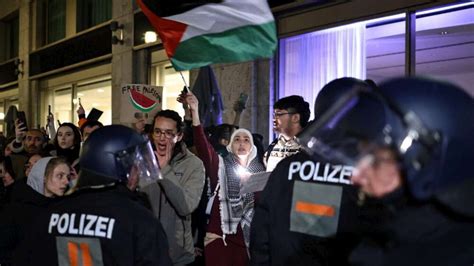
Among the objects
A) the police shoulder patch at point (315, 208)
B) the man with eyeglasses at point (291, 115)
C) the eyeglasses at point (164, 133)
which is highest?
the man with eyeglasses at point (291, 115)

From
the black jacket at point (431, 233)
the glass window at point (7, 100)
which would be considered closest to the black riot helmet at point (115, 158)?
the black jacket at point (431, 233)

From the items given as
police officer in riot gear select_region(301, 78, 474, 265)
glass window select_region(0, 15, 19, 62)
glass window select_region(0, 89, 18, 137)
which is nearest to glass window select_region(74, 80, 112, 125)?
glass window select_region(0, 89, 18, 137)

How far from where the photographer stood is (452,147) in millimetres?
1632

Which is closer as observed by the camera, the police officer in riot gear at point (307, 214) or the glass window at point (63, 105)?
the police officer in riot gear at point (307, 214)

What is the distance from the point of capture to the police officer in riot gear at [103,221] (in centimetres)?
272

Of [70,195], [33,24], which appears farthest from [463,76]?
[33,24]

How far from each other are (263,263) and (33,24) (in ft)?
56.3

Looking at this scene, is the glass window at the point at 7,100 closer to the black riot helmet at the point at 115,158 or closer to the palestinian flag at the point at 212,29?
the palestinian flag at the point at 212,29

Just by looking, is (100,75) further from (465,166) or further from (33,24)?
(465,166)

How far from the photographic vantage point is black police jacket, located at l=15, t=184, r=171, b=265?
2.71m

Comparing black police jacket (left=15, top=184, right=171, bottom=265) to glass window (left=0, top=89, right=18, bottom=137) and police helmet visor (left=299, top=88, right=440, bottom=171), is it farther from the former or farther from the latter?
glass window (left=0, top=89, right=18, bottom=137)

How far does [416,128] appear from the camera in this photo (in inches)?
60.5

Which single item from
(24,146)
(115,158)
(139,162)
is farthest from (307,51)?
(115,158)

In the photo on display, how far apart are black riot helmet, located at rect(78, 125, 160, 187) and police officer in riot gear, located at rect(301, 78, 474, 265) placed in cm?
155
